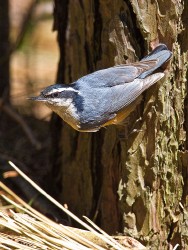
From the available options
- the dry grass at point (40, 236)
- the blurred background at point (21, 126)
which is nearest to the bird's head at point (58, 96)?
the dry grass at point (40, 236)

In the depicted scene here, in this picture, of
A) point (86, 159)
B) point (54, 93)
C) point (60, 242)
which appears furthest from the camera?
point (86, 159)

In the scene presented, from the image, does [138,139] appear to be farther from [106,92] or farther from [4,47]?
[4,47]

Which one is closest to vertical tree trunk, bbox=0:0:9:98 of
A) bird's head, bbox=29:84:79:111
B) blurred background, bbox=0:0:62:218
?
blurred background, bbox=0:0:62:218

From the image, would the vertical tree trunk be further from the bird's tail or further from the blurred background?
the bird's tail

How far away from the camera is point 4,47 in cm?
421

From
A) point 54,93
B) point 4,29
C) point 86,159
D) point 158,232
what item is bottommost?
point 158,232

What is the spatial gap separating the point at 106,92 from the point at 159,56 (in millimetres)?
287

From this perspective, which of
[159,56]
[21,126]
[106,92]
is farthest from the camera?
[21,126]

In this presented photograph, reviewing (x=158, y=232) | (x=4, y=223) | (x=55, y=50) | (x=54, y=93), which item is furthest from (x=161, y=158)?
(x=55, y=50)

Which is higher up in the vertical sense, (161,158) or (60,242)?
(161,158)

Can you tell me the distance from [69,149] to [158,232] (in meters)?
0.67

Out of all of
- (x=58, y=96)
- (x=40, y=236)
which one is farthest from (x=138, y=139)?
(x=40, y=236)

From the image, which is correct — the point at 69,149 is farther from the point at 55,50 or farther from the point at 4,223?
the point at 55,50

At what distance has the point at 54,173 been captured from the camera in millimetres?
3443
